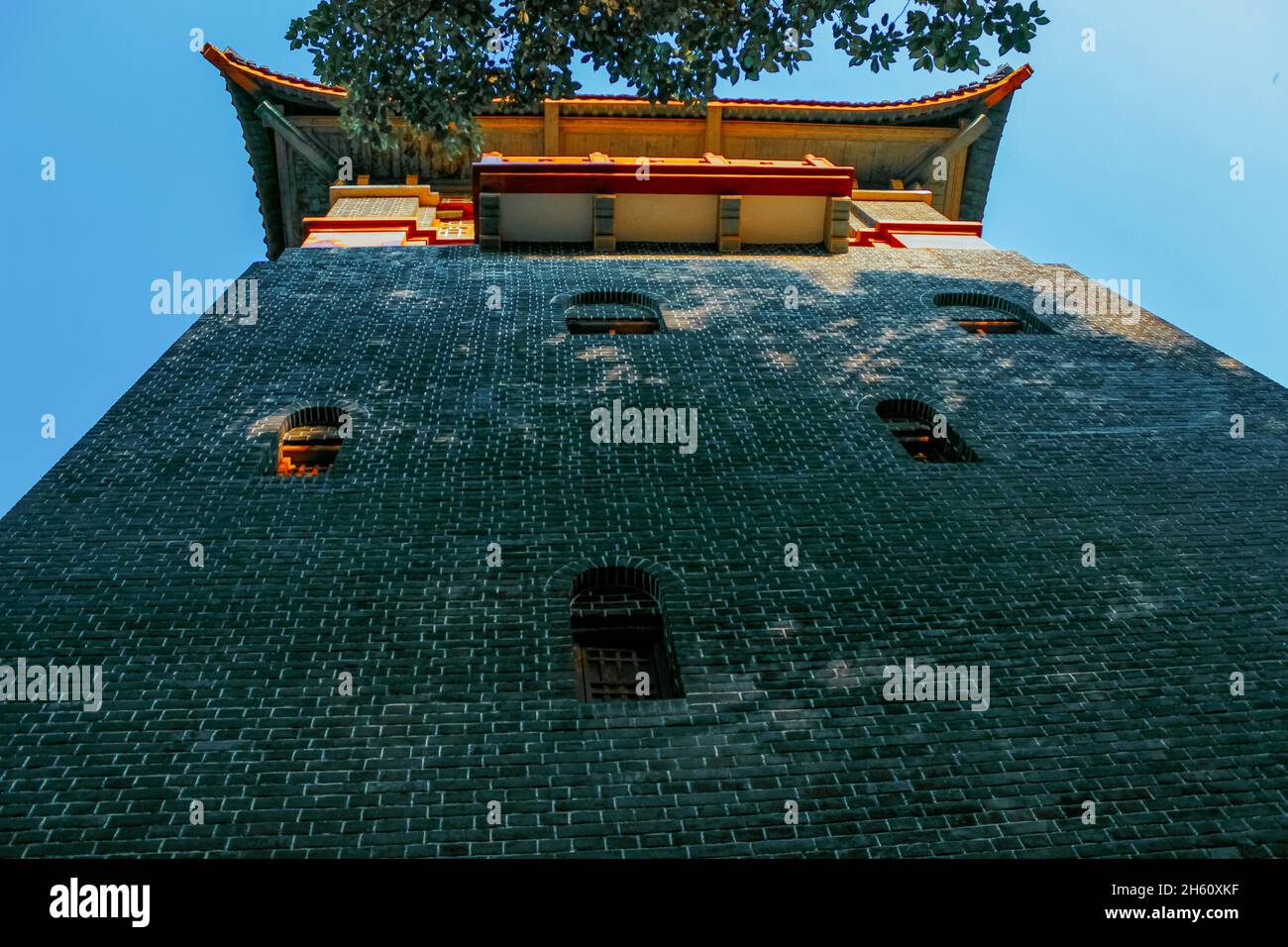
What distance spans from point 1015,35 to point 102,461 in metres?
9.92

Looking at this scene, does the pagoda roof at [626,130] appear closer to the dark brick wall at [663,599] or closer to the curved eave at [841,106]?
the curved eave at [841,106]

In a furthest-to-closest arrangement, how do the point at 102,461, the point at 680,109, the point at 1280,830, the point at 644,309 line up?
the point at 680,109 → the point at 644,309 → the point at 102,461 → the point at 1280,830

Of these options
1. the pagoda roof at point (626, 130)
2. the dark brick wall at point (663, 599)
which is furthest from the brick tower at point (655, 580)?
the pagoda roof at point (626, 130)

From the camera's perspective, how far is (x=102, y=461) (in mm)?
8883

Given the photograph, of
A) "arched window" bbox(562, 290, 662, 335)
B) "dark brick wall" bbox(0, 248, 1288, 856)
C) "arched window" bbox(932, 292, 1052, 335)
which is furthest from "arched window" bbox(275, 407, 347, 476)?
"arched window" bbox(932, 292, 1052, 335)

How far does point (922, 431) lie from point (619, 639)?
4.69m

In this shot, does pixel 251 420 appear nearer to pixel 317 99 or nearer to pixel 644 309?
pixel 644 309

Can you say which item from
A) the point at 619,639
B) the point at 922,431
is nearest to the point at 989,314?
the point at 922,431

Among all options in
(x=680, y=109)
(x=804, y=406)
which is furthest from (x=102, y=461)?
(x=680, y=109)

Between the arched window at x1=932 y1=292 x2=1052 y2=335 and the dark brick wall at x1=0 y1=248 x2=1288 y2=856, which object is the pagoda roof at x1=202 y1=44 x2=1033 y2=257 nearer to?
the arched window at x1=932 y1=292 x2=1052 y2=335

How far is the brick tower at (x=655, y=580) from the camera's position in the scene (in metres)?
5.80

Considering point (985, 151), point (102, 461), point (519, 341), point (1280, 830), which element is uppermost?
point (985, 151)

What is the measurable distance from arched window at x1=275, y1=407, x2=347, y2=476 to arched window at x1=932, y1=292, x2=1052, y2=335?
26.6 ft

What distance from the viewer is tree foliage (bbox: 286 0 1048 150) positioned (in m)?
11.0
